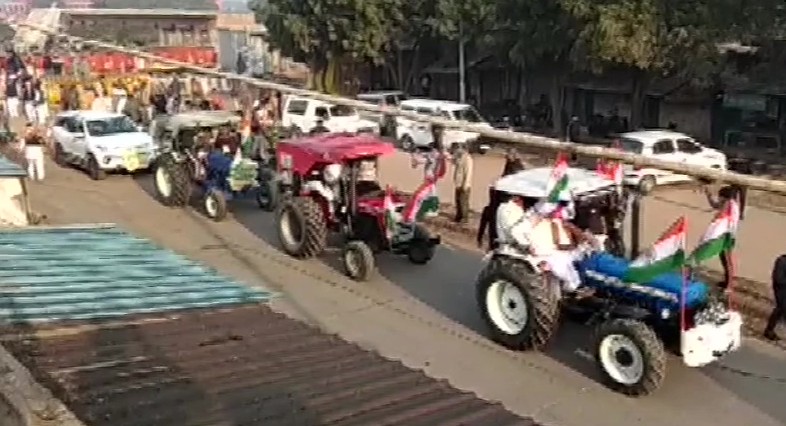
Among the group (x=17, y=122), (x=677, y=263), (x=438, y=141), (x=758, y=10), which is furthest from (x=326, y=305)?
(x=17, y=122)

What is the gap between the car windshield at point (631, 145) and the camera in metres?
22.0

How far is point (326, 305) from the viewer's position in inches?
483

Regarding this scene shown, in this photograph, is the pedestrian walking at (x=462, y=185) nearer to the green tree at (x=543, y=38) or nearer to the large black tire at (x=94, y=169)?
the large black tire at (x=94, y=169)

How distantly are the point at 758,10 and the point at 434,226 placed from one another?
10.5m

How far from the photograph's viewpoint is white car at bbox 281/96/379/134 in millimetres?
27797

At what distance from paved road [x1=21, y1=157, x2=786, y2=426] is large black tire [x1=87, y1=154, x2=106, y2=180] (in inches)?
118

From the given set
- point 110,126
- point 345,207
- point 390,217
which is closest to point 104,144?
point 110,126

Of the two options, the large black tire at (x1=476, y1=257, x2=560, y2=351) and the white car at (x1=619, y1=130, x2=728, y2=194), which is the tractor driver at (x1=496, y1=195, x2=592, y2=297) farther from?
the white car at (x1=619, y1=130, x2=728, y2=194)

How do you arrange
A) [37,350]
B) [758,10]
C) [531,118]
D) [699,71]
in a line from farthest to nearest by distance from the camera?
[531,118] < [699,71] < [758,10] < [37,350]

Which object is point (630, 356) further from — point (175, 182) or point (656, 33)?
point (656, 33)

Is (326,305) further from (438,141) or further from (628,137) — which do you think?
(628,137)

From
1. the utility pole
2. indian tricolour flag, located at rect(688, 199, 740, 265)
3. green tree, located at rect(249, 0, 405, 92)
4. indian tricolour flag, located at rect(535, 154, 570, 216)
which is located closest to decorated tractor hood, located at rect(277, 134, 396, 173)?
indian tricolour flag, located at rect(535, 154, 570, 216)

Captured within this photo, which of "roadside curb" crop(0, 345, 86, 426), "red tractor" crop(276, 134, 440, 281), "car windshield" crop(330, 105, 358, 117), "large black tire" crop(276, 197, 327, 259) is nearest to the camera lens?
"roadside curb" crop(0, 345, 86, 426)

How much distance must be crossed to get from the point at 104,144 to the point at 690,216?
12544 millimetres
